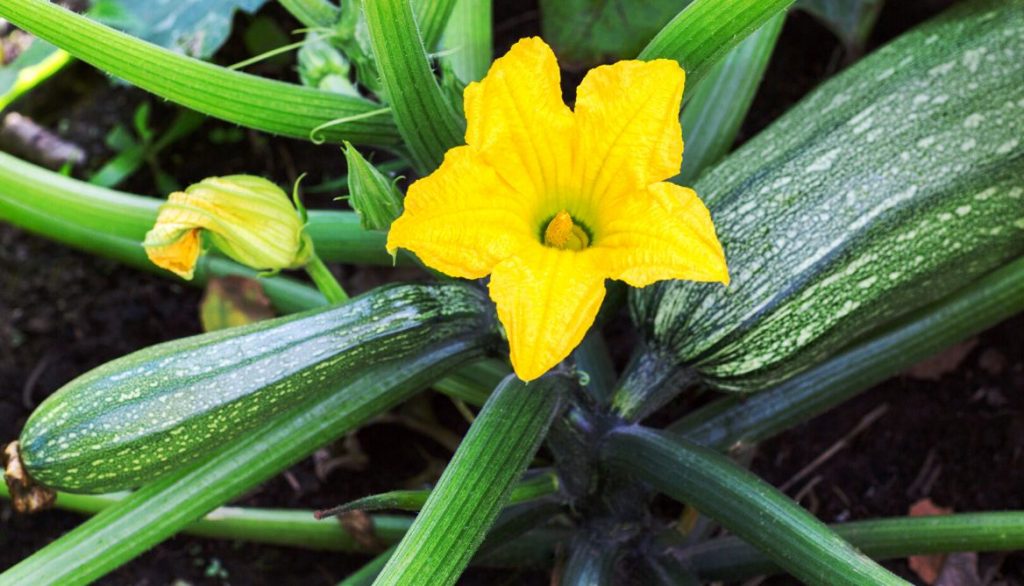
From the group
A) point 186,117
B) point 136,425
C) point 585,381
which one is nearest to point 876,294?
point 585,381

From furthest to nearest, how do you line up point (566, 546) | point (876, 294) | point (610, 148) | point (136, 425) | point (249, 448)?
point (566, 546) → point (876, 294) → point (249, 448) → point (136, 425) → point (610, 148)

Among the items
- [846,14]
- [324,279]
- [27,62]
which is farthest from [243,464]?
[846,14]

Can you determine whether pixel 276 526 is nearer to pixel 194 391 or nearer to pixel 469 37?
pixel 194 391

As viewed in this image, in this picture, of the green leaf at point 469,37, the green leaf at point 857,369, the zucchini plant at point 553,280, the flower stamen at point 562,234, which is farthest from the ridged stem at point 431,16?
the green leaf at point 857,369

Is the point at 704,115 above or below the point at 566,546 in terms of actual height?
above

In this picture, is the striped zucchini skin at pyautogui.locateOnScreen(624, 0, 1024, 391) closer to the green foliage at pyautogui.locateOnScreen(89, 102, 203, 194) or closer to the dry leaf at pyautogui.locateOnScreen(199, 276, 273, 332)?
the dry leaf at pyautogui.locateOnScreen(199, 276, 273, 332)

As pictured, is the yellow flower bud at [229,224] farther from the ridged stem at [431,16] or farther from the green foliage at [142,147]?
the green foliage at [142,147]

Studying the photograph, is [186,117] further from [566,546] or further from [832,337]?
[832,337]
